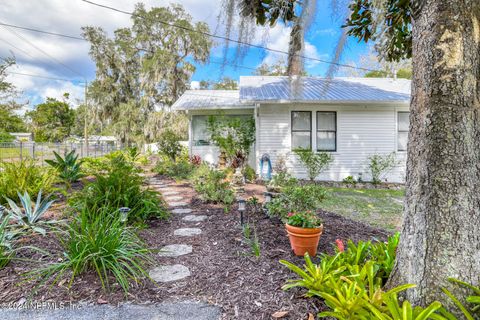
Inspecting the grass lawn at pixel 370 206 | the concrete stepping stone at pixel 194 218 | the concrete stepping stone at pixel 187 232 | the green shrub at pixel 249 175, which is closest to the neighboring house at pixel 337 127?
the green shrub at pixel 249 175

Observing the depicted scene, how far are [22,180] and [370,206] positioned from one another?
6.42 meters

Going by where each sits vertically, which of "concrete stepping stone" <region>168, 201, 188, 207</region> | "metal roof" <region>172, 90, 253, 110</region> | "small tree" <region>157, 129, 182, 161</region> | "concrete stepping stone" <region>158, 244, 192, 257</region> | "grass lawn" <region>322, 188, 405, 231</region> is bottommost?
"grass lawn" <region>322, 188, 405, 231</region>

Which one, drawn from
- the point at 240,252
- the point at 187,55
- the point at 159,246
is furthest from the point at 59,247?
the point at 187,55

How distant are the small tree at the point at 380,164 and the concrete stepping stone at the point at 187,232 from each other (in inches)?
261

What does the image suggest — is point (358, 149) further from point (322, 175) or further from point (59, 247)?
point (59, 247)

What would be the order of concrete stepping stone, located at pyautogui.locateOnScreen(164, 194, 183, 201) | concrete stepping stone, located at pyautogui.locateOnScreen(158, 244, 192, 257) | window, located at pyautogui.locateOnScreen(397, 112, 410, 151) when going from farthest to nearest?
window, located at pyautogui.locateOnScreen(397, 112, 410, 151), concrete stepping stone, located at pyautogui.locateOnScreen(164, 194, 183, 201), concrete stepping stone, located at pyautogui.locateOnScreen(158, 244, 192, 257)

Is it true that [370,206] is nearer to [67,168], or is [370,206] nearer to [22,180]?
[22,180]

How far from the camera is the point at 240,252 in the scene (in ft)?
8.74

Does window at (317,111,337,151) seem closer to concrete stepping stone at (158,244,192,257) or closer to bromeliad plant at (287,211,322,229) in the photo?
bromeliad plant at (287,211,322,229)

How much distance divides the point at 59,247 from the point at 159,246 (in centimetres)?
95

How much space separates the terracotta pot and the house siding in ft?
18.5

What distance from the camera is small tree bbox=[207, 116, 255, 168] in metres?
8.05

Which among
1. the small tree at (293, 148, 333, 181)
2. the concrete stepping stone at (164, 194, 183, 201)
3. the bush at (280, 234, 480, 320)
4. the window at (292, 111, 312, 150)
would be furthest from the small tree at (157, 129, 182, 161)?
the bush at (280, 234, 480, 320)

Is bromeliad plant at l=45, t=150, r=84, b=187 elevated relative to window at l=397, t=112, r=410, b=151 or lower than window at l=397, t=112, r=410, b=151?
lower
